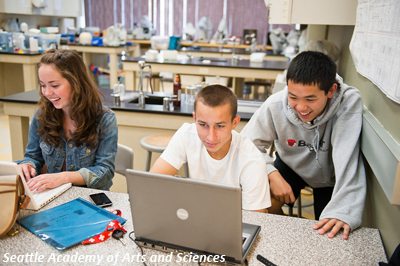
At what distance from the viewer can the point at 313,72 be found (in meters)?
1.42

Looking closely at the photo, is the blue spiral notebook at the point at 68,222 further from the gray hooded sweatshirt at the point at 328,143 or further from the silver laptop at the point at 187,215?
the gray hooded sweatshirt at the point at 328,143

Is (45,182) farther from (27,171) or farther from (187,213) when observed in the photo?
(187,213)

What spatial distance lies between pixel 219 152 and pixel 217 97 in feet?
0.74

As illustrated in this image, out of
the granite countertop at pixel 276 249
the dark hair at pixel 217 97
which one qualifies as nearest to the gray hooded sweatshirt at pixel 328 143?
the granite countertop at pixel 276 249

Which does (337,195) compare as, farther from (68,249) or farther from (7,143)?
(7,143)

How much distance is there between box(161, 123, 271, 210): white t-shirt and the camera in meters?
1.37

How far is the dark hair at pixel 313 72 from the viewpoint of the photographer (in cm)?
142

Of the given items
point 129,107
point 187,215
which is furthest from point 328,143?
point 129,107

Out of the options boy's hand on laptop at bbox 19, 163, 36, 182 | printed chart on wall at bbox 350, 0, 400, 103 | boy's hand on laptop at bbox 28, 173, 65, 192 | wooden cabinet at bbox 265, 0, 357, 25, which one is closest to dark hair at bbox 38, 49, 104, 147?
boy's hand on laptop at bbox 19, 163, 36, 182

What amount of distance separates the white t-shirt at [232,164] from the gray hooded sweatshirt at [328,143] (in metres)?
0.24

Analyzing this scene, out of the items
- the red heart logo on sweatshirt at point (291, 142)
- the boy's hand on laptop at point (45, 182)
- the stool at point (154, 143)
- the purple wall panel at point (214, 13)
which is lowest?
the stool at point (154, 143)

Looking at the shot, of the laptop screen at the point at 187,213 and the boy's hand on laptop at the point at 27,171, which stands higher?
the laptop screen at the point at 187,213

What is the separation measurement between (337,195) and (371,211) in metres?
0.29

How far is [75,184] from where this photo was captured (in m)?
1.53
